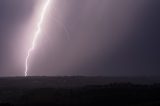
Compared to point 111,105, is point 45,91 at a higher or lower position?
higher

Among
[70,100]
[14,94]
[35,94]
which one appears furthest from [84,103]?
[14,94]

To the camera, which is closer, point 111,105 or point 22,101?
point 111,105

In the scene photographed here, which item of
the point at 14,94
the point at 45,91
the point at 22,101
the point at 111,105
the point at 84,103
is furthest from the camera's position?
the point at 14,94

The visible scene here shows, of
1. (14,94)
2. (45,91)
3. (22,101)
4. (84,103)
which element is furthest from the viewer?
(14,94)

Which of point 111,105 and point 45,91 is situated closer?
point 111,105

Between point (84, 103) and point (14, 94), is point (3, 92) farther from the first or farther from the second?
point (84, 103)

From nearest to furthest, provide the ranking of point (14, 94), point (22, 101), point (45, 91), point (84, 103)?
point (84, 103)
point (22, 101)
point (45, 91)
point (14, 94)

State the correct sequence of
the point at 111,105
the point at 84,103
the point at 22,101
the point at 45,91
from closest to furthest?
the point at 111,105
the point at 84,103
the point at 22,101
the point at 45,91

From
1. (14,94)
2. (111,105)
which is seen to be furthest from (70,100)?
(14,94)

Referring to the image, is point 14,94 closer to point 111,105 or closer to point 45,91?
point 45,91
